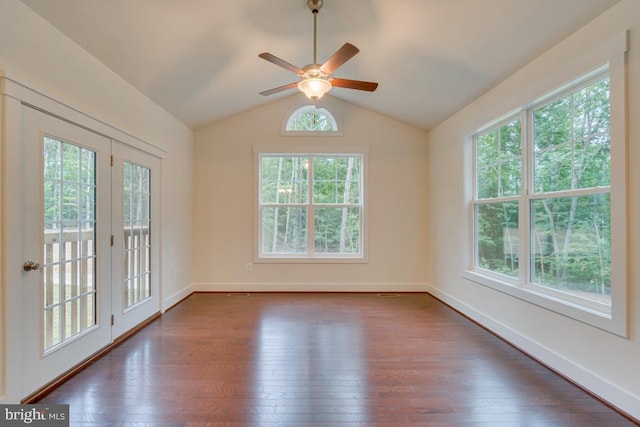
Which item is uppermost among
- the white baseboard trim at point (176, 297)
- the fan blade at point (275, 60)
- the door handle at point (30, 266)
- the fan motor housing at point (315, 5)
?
the fan motor housing at point (315, 5)

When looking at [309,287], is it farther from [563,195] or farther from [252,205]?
[563,195]

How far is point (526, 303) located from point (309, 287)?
2967mm

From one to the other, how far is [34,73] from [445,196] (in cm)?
447

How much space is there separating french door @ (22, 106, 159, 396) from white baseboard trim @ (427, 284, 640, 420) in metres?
3.83

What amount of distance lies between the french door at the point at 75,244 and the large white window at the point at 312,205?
197cm

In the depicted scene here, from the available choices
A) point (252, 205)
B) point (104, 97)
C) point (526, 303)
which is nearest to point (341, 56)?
point (104, 97)

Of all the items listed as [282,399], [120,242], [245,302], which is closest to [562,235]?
[282,399]

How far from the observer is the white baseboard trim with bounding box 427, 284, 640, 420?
1875 mm

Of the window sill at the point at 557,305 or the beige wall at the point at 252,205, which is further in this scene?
the beige wall at the point at 252,205

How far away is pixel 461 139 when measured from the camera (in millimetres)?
3895

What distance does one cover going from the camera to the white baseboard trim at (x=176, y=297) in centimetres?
390

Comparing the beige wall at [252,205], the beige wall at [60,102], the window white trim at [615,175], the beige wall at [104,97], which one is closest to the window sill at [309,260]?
the beige wall at [252,205]
